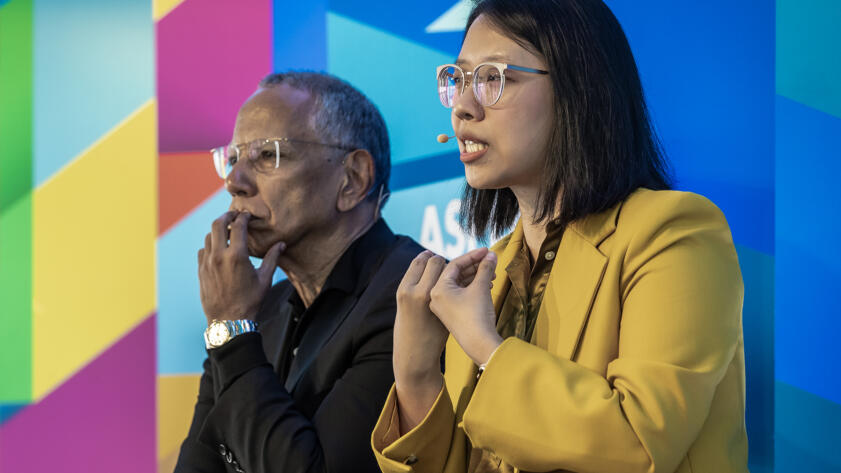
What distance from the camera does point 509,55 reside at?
1.63 metres

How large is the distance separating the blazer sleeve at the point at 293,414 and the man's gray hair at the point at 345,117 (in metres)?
0.64

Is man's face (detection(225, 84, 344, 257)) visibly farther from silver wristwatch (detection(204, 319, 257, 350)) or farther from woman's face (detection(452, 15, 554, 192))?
woman's face (detection(452, 15, 554, 192))

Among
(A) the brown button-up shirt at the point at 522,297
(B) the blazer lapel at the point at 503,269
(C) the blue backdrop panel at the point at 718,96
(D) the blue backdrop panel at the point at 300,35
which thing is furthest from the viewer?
(D) the blue backdrop panel at the point at 300,35

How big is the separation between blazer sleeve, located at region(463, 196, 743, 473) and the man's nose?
1.33 metres

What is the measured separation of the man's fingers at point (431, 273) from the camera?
160cm

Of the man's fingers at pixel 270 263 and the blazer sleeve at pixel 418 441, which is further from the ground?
the man's fingers at pixel 270 263

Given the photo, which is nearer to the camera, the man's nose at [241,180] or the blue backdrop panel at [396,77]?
the man's nose at [241,180]

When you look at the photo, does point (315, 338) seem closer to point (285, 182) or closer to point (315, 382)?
point (315, 382)

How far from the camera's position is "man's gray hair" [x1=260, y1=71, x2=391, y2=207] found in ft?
8.57

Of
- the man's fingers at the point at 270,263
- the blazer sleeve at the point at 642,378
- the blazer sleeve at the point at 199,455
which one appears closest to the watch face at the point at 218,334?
the man's fingers at the point at 270,263

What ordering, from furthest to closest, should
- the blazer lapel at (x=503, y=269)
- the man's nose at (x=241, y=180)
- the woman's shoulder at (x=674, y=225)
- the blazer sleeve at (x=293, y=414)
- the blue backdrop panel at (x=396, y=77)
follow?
the blue backdrop panel at (x=396, y=77)
the man's nose at (x=241, y=180)
the blazer sleeve at (x=293, y=414)
the blazer lapel at (x=503, y=269)
the woman's shoulder at (x=674, y=225)

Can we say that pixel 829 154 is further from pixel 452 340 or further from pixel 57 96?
pixel 57 96

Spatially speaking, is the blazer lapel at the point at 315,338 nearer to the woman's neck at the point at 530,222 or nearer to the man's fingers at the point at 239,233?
the man's fingers at the point at 239,233

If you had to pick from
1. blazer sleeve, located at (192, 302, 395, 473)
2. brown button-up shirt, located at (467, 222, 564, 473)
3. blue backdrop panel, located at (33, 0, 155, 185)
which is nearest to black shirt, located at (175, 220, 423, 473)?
blazer sleeve, located at (192, 302, 395, 473)
